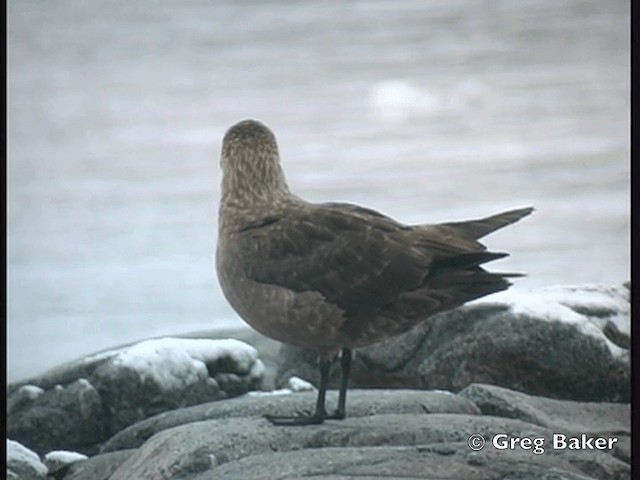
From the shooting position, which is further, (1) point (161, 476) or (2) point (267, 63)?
(2) point (267, 63)

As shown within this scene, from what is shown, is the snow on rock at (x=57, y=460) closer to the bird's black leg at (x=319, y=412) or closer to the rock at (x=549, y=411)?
the bird's black leg at (x=319, y=412)

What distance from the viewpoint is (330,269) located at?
2451 millimetres

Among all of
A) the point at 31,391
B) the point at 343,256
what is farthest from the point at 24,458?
the point at 343,256

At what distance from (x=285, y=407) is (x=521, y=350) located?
0.52 meters

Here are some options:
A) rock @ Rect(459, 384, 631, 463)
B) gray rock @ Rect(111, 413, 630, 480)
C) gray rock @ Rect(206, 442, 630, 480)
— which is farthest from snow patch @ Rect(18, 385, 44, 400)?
rock @ Rect(459, 384, 631, 463)

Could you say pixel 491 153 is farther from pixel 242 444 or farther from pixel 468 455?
pixel 242 444

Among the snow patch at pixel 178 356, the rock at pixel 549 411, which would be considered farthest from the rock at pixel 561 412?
the snow patch at pixel 178 356

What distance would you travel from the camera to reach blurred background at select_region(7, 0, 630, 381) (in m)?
2.59

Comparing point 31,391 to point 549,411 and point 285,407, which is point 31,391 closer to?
point 285,407

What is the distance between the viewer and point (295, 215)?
8.20ft

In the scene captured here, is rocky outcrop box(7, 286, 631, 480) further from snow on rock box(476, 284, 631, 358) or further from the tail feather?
the tail feather

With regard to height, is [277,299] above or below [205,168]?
below

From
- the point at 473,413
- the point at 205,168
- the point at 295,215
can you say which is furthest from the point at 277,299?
the point at 473,413

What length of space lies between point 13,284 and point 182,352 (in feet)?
1.25
